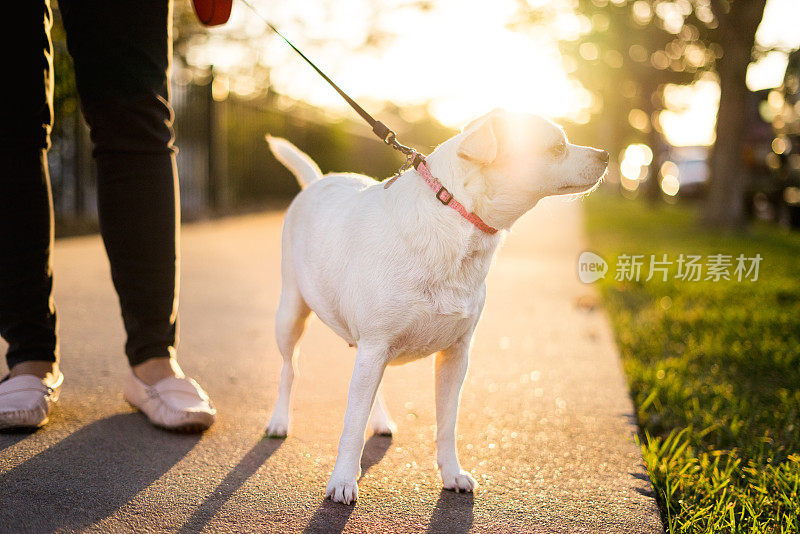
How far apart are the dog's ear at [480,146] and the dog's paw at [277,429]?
3.70ft

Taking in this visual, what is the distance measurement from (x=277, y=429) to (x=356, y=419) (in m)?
0.60

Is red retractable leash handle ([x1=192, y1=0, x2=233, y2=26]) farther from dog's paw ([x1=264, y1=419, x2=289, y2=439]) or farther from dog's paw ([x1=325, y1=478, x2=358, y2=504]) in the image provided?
dog's paw ([x1=325, y1=478, x2=358, y2=504])

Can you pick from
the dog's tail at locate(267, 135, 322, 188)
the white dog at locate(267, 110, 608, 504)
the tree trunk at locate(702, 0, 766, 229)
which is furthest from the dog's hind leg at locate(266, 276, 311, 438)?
the tree trunk at locate(702, 0, 766, 229)

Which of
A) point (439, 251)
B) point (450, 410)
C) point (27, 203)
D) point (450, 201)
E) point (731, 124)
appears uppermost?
point (450, 201)

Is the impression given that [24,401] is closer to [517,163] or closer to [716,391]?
[517,163]

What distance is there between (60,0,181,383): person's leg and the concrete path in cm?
37

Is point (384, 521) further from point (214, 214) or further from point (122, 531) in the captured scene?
point (214, 214)

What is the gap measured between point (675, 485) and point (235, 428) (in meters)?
1.42

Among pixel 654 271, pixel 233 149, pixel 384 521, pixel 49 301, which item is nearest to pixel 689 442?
pixel 384 521

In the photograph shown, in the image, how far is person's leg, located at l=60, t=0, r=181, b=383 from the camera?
2529 millimetres

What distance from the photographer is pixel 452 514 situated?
203 cm

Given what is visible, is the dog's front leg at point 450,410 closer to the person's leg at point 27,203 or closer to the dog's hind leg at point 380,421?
the dog's hind leg at point 380,421

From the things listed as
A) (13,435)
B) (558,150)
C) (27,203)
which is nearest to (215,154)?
(27,203)

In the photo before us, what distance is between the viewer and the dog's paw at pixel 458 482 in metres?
2.19
